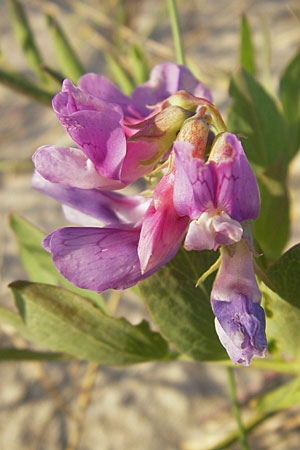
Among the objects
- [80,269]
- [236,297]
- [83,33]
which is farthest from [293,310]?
[83,33]

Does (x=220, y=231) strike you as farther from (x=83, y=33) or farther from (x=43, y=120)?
(x=83, y=33)

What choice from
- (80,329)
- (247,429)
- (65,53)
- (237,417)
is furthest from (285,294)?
(65,53)

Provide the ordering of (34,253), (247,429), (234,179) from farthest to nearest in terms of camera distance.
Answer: (247,429)
(34,253)
(234,179)

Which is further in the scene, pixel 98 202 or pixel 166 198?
pixel 98 202

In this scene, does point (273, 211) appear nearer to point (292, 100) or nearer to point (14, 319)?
point (292, 100)

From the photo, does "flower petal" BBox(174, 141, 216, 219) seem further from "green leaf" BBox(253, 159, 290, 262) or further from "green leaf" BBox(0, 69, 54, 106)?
"green leaf" BBox(0, 69, 54, 106)

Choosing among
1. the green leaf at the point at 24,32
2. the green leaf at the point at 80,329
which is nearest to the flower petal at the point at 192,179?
the green leaf at the point at 80,329

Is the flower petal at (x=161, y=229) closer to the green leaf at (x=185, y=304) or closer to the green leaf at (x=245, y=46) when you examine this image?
the green leaf at (x=185, y=304)
